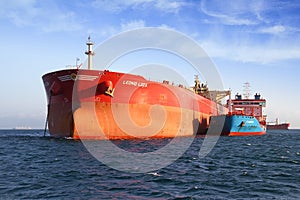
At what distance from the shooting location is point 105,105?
2391cm

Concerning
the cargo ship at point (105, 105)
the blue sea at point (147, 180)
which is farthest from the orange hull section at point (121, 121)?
the blue sea at point (147, 180)

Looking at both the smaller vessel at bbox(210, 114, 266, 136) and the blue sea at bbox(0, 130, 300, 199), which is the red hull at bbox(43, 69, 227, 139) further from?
the smaller vessel at bbox(210, 114, 266, 136)

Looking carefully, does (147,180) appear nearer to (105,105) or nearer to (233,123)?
(105,105)

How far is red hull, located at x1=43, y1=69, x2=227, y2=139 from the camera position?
23531 millimetres

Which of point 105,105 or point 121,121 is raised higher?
point 105,105

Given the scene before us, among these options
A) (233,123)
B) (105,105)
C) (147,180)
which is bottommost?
(147,180)

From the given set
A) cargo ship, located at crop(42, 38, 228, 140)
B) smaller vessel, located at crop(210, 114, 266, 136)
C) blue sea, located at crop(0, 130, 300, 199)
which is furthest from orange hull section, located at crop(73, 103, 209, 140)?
smaller vessel, located at crop(210, 114, 266, 136)

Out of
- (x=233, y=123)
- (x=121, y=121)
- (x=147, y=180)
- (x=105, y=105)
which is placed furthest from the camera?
(x=233, y=123)

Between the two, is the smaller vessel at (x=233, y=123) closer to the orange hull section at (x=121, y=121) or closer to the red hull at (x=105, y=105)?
the orange hull section at (x=121, y=121)

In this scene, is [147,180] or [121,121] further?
[121,121]

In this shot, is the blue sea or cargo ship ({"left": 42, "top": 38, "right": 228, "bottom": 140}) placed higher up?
cargo ship ({"left": 42, "top": 38, "right": 228, "bottom": 140})

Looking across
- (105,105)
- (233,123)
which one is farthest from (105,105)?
(233,123)

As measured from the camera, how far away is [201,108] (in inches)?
1634

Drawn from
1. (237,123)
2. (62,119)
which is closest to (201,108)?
(237,123)
